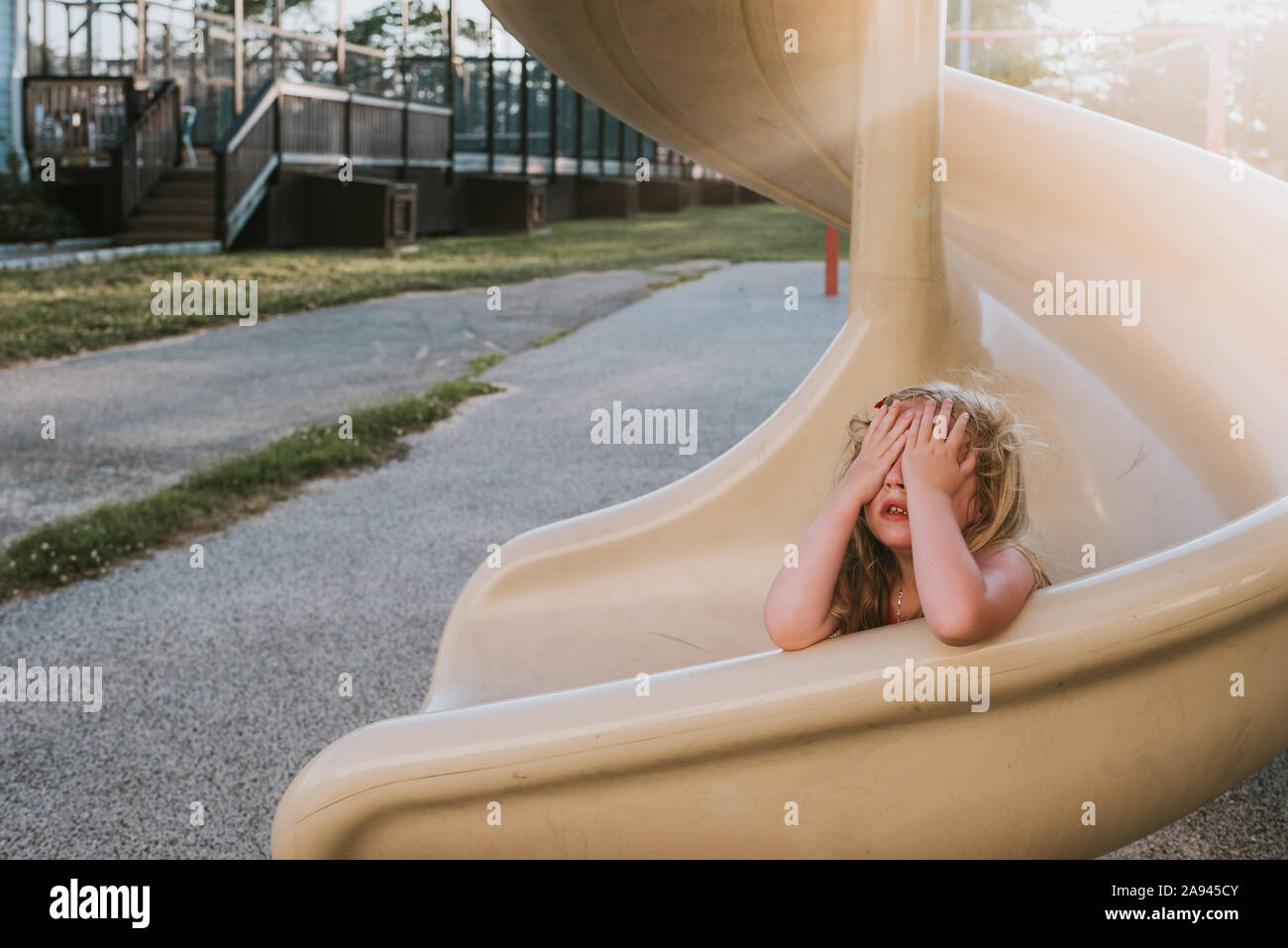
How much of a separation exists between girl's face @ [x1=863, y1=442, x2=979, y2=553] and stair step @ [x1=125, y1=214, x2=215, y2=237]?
12.8 m

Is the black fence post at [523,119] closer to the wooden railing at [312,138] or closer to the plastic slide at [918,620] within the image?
the wooden railing at [312,138]

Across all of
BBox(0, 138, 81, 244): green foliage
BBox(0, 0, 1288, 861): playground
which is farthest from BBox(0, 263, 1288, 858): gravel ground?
BBox(0, 138, 81, 244): green foliage

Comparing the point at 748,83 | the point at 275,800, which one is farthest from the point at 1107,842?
the point at 748,83

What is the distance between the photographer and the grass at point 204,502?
152 inches

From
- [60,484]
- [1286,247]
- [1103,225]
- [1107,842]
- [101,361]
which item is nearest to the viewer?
[1107,842]

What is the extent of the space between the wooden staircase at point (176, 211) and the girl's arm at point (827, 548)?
12.7m

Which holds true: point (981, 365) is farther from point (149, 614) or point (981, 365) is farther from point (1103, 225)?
point (149, 614)

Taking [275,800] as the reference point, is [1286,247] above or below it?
above

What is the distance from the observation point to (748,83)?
2.76 m

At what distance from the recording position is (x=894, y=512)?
1644 millimetres

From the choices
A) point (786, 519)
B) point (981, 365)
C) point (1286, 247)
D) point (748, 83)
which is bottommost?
point (786, 519)
